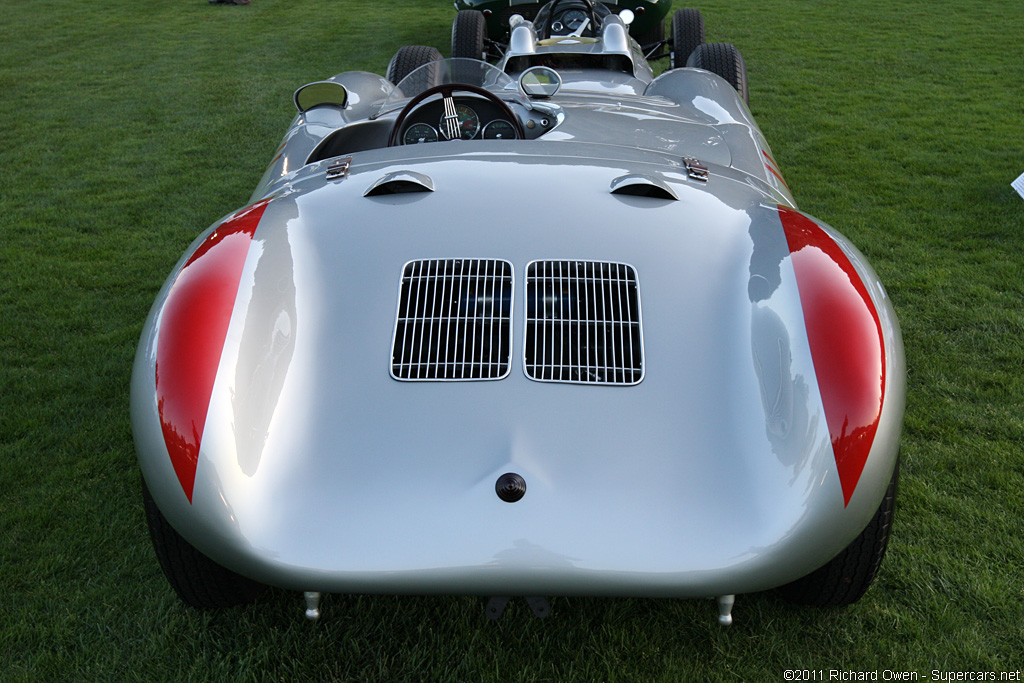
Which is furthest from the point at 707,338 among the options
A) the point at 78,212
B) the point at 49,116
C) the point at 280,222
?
the point at 49,116

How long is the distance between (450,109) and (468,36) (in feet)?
15.9

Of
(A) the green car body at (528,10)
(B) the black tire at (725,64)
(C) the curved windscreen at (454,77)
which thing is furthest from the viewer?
(A) the green car body at (528,10)

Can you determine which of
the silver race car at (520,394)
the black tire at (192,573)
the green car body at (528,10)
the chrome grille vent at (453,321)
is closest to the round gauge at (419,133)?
the silver race car at (520,394)

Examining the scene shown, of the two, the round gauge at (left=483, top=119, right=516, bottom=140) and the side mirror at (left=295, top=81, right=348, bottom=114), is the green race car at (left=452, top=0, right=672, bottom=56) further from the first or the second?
the round gauge at (left=483, top=119, right=516, bottom=140)

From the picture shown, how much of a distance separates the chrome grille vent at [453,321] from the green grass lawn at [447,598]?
703 mm

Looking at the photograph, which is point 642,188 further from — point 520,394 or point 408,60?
point 408,60

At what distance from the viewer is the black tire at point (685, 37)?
23.7ft

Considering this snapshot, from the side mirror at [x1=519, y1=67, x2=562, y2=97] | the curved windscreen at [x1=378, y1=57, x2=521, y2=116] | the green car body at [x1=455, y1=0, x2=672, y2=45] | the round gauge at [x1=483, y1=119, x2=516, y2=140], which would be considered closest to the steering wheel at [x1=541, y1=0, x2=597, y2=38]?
the green car body at [x1=455, y1=0, x2=672, y2=45]

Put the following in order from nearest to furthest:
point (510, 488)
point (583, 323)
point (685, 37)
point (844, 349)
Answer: point (510, 488) < point (844, 349) < point (583, 323) < point (685, 37)

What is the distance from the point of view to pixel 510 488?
1.64m

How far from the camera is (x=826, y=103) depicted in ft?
23.5

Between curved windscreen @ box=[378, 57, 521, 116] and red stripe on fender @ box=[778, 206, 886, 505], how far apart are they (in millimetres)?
2098

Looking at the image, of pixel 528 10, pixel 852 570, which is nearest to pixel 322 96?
pixel 852 570

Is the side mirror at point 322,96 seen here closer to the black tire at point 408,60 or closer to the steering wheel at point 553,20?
the black tire at point 408,60
